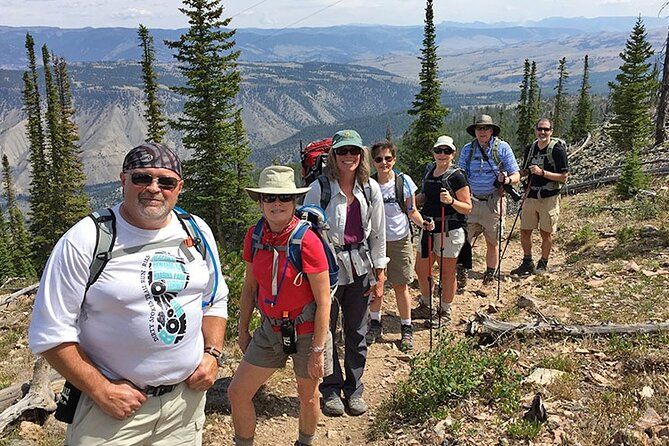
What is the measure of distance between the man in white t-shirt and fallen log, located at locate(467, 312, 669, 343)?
3553 millimetres

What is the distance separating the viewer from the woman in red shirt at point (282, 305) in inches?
139

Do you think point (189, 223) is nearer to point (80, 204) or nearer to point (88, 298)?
point (88, 298)

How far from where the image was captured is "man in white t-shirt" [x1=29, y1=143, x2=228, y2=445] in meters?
2.38

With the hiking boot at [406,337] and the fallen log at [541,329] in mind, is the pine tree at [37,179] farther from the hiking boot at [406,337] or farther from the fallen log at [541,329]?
the fallen log at [541,329]

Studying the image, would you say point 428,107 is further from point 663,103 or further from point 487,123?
point 487,123

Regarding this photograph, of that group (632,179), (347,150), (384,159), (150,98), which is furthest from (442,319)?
(150,98)

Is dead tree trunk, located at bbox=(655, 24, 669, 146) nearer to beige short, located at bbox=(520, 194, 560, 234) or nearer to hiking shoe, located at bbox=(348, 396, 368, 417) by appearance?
beige short, located at bbox=(520, 194, 560, 234)

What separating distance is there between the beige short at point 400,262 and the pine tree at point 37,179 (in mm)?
35327

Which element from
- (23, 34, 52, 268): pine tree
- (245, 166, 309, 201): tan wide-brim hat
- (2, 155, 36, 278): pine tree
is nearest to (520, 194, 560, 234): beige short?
(245, 166, 309, 201): tan wide-brim hat

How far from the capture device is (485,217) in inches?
301

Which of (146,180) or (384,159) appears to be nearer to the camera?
(146,180)

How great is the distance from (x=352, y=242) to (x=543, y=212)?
4997mm

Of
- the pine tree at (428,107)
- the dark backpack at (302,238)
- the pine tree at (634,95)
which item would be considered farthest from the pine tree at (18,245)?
the pine tree at (634,95)

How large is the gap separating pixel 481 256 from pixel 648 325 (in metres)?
5.57
